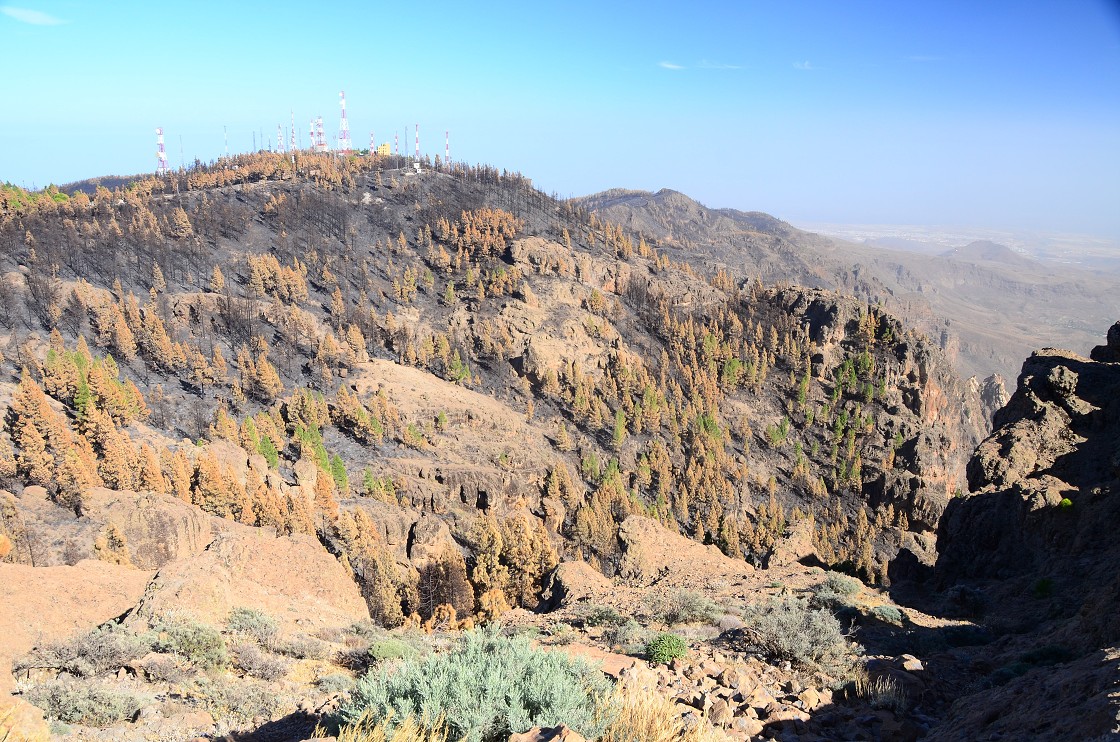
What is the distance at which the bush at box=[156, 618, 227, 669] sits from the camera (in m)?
11.9

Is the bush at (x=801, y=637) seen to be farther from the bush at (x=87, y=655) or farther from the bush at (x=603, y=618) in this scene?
the bush at (x=87, y=655)

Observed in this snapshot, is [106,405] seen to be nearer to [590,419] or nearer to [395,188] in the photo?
[590,419]

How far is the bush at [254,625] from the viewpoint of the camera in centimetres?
1391

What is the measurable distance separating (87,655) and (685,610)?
553 inches

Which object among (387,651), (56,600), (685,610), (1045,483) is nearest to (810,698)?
(685,610)

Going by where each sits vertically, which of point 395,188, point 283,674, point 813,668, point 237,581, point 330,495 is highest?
point 395,188

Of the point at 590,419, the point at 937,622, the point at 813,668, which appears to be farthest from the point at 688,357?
the point at 813,668

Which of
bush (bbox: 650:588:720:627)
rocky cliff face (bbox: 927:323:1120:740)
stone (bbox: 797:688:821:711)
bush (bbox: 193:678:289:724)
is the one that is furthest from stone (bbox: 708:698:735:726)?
bush (bbox: 650:588:720:627)

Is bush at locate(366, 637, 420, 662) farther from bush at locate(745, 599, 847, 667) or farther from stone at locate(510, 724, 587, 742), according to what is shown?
bush at locate(745, 599, 847, 667)

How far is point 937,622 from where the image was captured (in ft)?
58.1

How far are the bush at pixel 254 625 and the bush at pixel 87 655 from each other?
95.7 inches

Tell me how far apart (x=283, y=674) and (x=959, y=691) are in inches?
508

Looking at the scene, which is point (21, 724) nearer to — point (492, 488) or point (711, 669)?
point (711, 669)

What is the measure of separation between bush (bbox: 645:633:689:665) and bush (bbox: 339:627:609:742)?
406 cm
